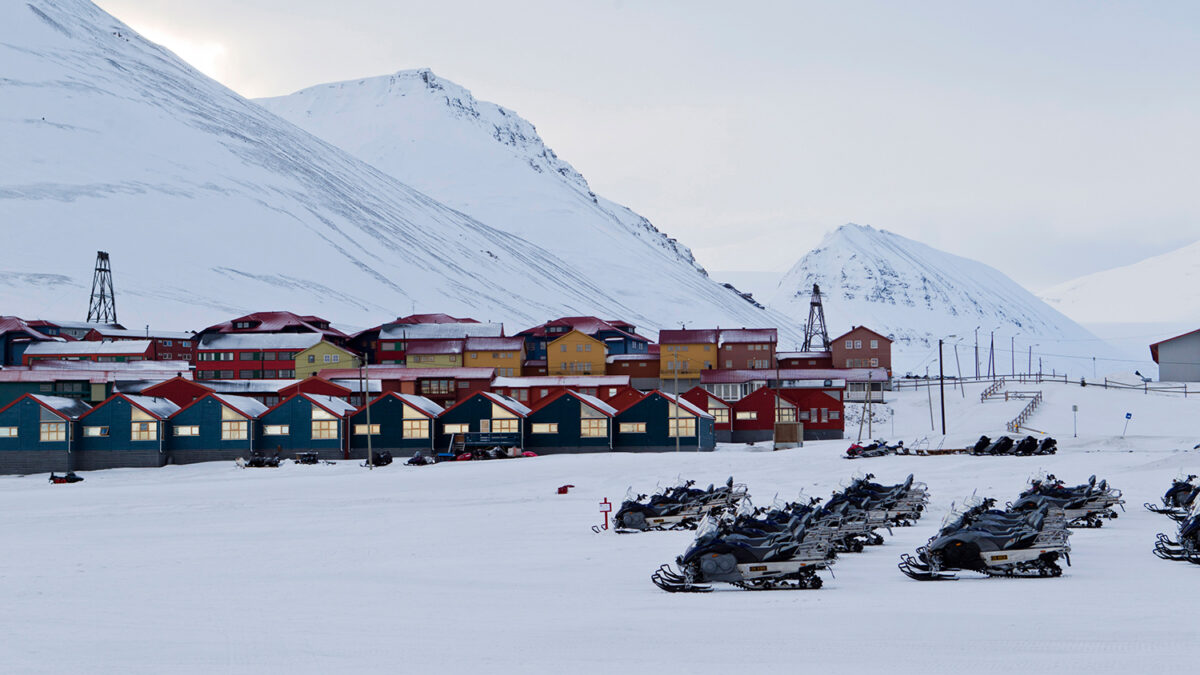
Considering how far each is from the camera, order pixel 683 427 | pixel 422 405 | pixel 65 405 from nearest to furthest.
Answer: pixel 683 427, pixel 65 405, pixel 422 405

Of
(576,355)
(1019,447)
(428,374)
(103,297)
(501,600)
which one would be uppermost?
(103,297)

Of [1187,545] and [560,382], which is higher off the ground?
[560,382]

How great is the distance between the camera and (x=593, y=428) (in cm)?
7438

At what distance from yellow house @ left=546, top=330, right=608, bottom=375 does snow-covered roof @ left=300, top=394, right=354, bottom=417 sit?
4355 centimetres

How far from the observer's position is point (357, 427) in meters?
74.4

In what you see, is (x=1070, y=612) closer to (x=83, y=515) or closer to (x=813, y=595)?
(x=813, y=595)

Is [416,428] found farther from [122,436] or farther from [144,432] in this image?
[122,436]

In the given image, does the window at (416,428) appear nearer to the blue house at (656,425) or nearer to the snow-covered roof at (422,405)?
the snow-covered roof at (422,405)

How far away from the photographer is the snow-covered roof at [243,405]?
243 ft

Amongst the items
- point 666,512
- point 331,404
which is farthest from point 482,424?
point 666,512

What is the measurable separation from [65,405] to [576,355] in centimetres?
5758

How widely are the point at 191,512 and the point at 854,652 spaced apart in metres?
31.9

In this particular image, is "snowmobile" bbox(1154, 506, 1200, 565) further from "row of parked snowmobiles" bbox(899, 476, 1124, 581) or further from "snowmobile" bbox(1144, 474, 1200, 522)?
"snowmobile" bbox(1144, 474, 1200, 522)

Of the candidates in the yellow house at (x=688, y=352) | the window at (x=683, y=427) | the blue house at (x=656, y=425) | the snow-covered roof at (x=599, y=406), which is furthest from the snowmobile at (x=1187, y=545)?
the yellow house at (x=688, y=352)
